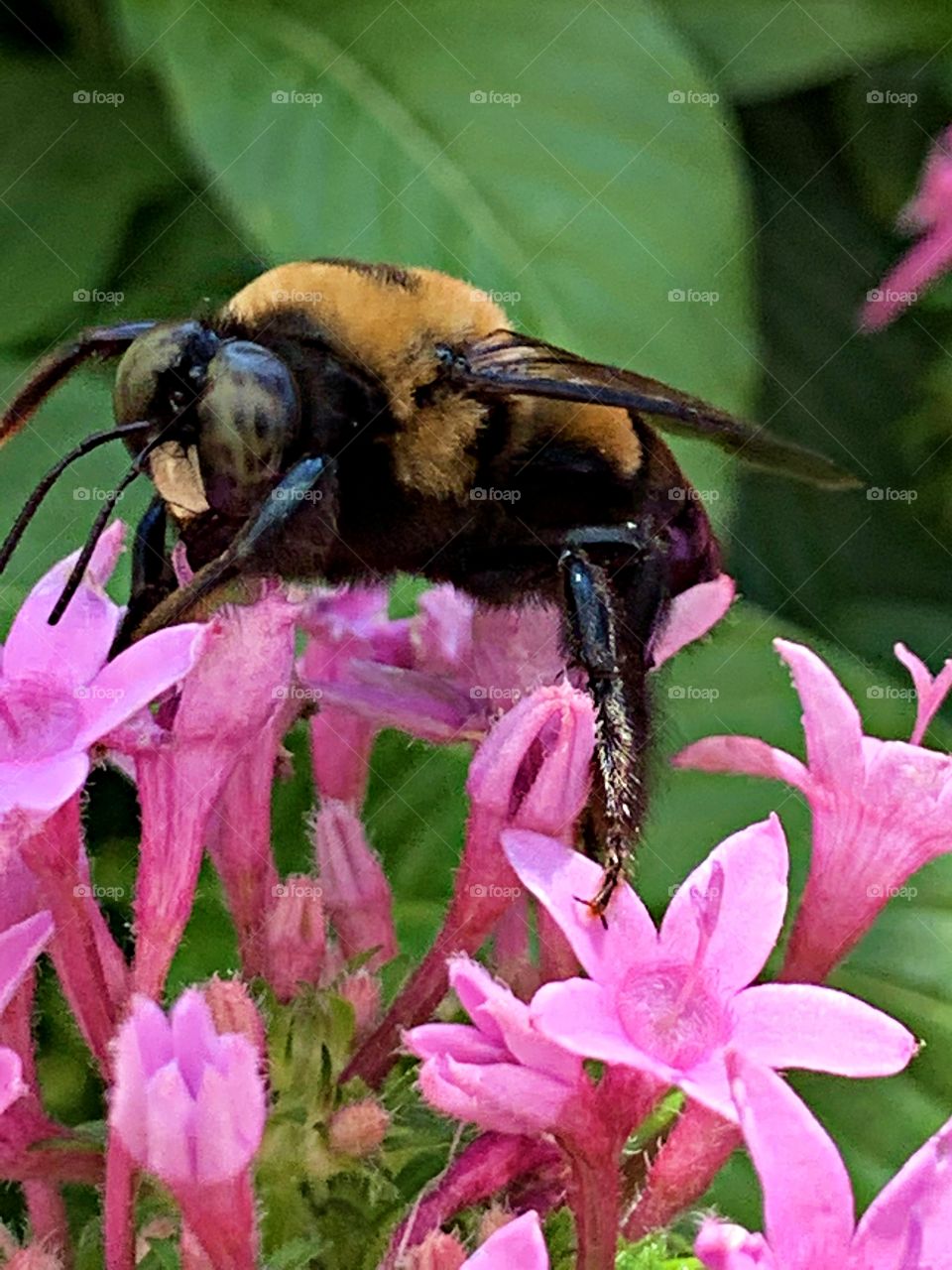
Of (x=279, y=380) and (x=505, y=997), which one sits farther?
(x=279, y=380)

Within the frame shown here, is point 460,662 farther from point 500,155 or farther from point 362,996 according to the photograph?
point 500,155

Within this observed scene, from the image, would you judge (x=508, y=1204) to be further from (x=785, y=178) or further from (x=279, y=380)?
(x=785, y=178)

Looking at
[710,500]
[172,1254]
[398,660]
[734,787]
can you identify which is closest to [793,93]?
[710,500]

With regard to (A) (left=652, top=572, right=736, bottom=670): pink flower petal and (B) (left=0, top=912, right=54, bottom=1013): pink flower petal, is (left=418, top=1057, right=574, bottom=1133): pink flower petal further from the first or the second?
(A) (left=652, top=572, right=736, bottom=670): pink flower petal

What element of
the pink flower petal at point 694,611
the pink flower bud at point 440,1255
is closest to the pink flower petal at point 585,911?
the pink flower bud at point 440,1255

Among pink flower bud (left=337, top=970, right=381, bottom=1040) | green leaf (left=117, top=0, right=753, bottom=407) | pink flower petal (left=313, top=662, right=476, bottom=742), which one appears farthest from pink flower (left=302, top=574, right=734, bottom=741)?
green leaf (left=117, top=0, right=753, bottom=407)

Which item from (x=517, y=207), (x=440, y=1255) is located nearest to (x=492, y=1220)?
(x=440, y=1255)

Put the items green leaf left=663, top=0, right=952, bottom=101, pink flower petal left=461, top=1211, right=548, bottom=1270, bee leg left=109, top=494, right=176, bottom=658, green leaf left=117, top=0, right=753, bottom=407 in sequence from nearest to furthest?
pink flower petal left=461, top=1211, right=548, bottom=1270 < bee leg left=109, top=494, right=176, bottom=658 < green leaf left=117, top=0, right=753, bottom=407 < green leaf left=663, top=0, right=952, bottom=101
